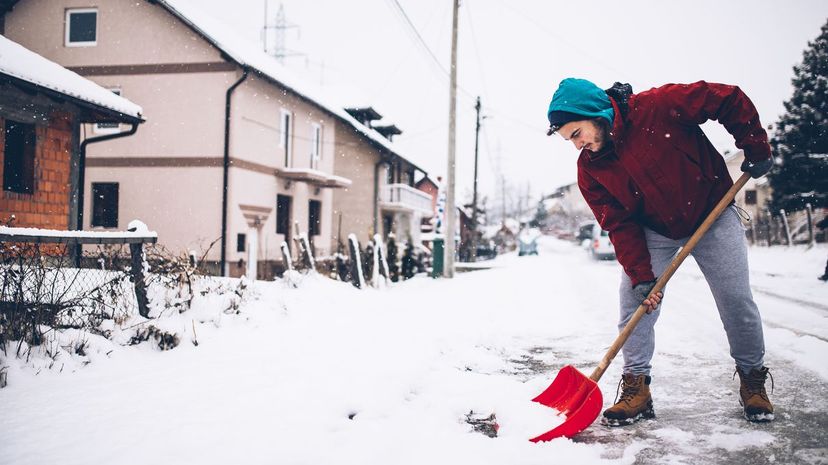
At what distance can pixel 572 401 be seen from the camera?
2422 mm

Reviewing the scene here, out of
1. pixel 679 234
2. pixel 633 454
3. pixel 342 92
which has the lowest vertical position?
pixel 633 454

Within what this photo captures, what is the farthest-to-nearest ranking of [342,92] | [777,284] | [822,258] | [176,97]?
1. [342,92]
2. [176,97]
3. [822,258]
4. [777,284]

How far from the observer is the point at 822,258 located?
13305 millimetres

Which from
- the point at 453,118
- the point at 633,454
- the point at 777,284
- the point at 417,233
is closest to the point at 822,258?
the point at 777,284

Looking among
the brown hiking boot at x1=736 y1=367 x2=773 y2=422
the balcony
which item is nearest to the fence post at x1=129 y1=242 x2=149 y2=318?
the brown hiking boot at x1=736 y1=367 x2=773 y2=422

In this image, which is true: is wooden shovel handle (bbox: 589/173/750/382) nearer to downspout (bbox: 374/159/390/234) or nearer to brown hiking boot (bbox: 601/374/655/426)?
brown hiking boot (bbox: 601/374/655/426)

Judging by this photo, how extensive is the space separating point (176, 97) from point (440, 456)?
15269 millimetres

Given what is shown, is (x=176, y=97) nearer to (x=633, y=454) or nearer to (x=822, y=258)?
(x=633, y=454)

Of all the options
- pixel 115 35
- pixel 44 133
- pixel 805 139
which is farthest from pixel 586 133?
pixel 805 139

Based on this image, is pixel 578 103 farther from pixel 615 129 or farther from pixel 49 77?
pixel 49 77

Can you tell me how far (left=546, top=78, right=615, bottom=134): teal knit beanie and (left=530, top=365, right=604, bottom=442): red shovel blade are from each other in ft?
4.12

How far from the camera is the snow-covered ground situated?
1997 mm

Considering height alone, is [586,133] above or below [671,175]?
above

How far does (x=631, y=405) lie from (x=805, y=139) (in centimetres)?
2500
